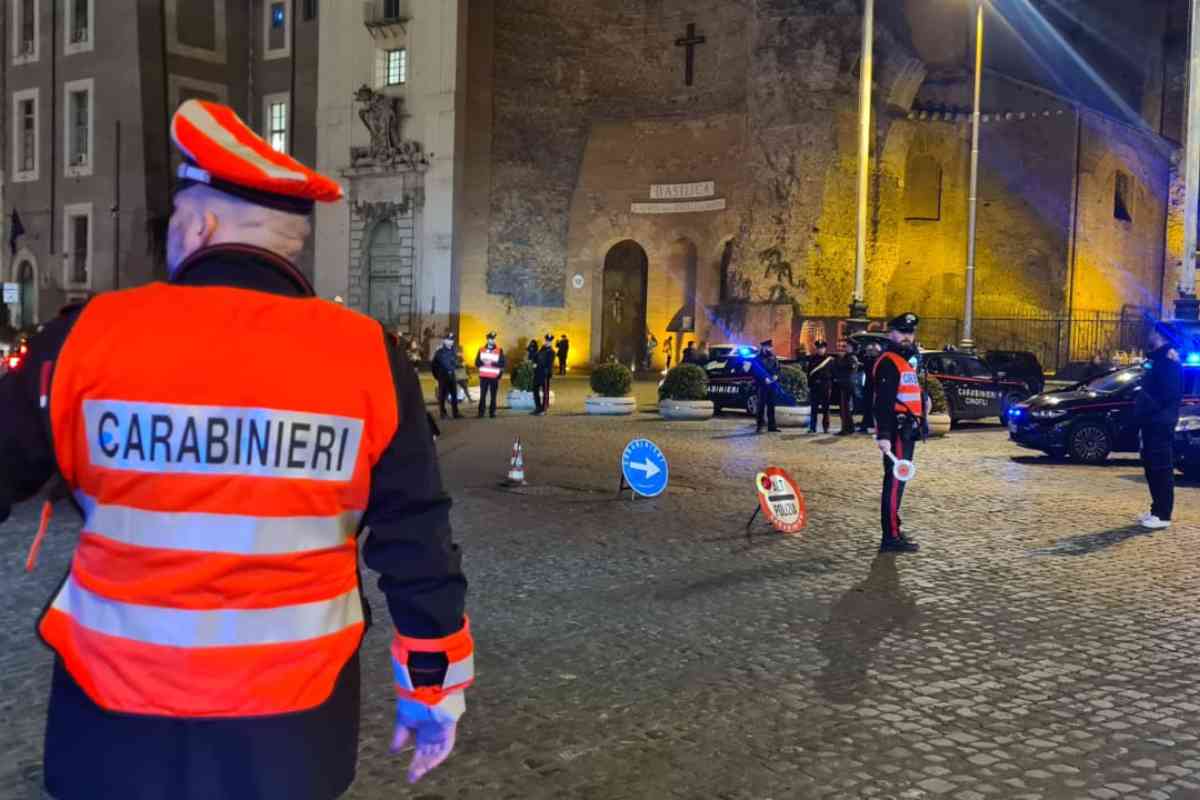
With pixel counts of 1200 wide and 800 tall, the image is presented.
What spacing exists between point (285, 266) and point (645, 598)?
5307 mm

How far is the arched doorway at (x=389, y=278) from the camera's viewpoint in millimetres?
36500

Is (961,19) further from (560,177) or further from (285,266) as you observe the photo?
(285,266)

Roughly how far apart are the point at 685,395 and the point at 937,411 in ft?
16.5

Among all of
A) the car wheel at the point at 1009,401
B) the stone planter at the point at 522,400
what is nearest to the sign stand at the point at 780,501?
the car wheel at the point at 1009,401

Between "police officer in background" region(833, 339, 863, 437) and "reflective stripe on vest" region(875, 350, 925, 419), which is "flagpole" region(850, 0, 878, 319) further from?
"reflective stripe on vest" region(875, 350, 925, 419)

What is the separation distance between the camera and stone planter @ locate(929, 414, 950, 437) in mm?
19469

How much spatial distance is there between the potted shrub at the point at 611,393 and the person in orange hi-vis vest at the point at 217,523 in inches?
811

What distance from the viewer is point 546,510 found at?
10.8m

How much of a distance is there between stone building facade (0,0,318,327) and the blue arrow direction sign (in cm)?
2881

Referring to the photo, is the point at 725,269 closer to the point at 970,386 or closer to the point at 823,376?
the point at 970,386

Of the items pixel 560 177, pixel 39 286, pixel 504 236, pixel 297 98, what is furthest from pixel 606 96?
pixel 39 286

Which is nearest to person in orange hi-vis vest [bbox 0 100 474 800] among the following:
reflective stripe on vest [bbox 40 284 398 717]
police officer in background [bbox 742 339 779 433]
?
reflective stripe on vest [bbox 40 284 398 717]

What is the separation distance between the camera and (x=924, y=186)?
3603 centimetres

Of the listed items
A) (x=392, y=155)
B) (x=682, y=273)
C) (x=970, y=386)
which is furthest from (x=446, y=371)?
(x=682, y=273)
